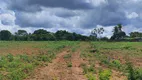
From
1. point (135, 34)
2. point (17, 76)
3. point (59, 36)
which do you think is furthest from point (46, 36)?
point (17, 76)

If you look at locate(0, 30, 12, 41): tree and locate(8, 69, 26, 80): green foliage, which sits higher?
locate(0, 30, 12, 41): tree

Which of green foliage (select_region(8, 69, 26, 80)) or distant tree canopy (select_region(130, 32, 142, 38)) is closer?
green foliage (select_region(8, 69, 26, 80))

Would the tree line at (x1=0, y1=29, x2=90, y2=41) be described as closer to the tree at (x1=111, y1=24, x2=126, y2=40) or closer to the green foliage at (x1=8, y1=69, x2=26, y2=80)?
the tree at (x1=111, y1=24, x2=126, y2=40)

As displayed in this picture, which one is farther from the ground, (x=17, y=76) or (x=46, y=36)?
(x=46, y=36)

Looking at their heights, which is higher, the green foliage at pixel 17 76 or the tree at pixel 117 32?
the tree at pixel 117 32

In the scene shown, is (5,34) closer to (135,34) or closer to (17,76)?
(135,34)

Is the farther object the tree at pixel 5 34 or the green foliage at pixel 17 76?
the tree at pixel 5 34

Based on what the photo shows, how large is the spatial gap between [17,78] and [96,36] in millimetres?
115461

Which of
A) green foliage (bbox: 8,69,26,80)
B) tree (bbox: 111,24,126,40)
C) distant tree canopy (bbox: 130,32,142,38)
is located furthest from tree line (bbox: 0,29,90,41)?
green foliage (bbox: 8,69,26,80)

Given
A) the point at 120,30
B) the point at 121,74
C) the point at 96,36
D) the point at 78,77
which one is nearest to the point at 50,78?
the point at 78,77

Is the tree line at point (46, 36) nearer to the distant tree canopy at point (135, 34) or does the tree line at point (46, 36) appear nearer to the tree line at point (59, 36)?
the tree line at point (59, 36)

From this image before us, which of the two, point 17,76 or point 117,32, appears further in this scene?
point 117,32

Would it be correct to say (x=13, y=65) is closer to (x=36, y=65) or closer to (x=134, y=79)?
(x=36, y=65)

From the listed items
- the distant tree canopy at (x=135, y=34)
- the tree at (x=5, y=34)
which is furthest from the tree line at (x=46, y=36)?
the distant tree canopy at (x=135, y=34)
